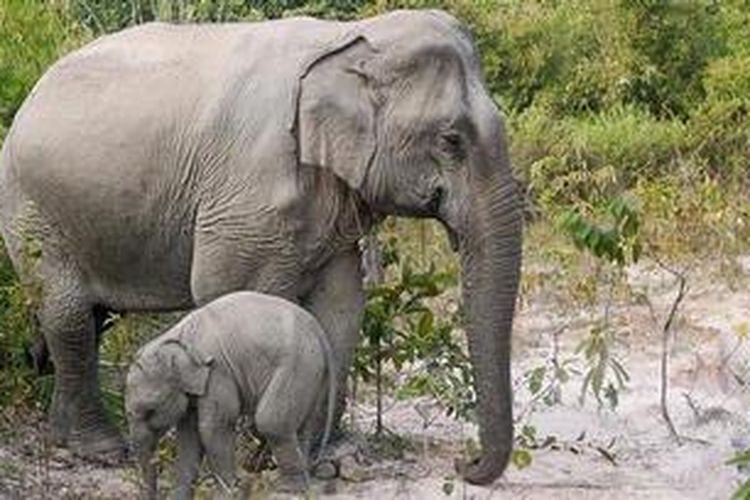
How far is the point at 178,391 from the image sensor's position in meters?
5.25

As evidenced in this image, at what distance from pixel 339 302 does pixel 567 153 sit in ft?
21.0

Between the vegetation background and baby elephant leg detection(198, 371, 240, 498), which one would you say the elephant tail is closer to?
baby elephant leg detection(198, 371, 240, 498)

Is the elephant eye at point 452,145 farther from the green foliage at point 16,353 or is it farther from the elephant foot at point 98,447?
the elephant foot at point 98,447

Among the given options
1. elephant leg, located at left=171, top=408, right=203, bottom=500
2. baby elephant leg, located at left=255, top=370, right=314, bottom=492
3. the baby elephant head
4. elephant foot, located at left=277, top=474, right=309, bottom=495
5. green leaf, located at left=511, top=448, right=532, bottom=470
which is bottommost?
green leaf, located at left=511, top=448, right=532, bottom=470

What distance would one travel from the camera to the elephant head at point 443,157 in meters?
5.90

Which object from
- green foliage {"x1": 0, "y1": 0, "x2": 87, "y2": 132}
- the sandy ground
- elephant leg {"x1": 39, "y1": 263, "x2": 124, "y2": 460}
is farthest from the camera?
green foliage {"x1": 0, "y1": 0, "x2": 87, "y2": 132}

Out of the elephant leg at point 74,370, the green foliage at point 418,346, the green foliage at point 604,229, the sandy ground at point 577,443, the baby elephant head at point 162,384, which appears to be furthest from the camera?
the green foliage at point 418,346

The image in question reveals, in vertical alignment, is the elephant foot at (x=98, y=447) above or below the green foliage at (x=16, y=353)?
below

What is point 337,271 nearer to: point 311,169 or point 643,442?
point 311,169

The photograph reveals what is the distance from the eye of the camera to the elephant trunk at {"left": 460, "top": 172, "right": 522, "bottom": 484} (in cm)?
587

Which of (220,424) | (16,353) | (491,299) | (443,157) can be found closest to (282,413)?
(220,424)

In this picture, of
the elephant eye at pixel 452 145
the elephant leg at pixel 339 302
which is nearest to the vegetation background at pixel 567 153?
the elephant eye at pixel 452 145

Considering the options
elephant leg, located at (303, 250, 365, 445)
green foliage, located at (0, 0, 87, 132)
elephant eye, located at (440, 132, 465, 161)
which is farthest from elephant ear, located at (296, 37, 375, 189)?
green foliage, located at (0, 0, 87, 132)

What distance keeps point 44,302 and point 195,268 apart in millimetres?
660
